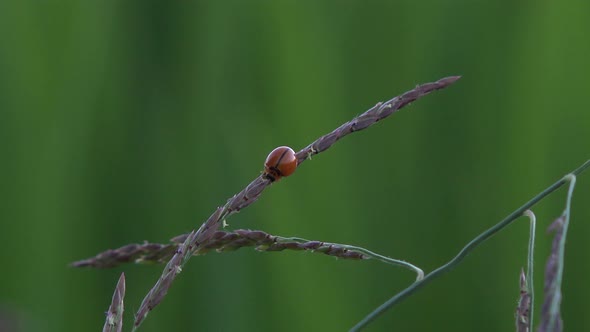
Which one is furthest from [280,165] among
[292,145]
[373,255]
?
[292,145]

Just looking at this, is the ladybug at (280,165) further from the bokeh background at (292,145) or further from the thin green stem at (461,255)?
the bokeh background at (292,145)

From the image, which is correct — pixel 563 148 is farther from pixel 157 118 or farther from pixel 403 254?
pixel 157 118

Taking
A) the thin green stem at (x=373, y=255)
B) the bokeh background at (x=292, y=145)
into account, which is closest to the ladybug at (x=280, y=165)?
the thin green stem at (x=373, y=255)

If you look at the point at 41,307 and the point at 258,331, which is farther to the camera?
the point at 41,307

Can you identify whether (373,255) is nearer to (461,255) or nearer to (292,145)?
(461,255)

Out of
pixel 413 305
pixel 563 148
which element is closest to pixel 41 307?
pixel 413 305

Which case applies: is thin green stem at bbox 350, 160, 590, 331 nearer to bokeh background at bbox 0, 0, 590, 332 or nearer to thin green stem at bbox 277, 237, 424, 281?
thin green stem at bbox 277, 237, 424, 281
